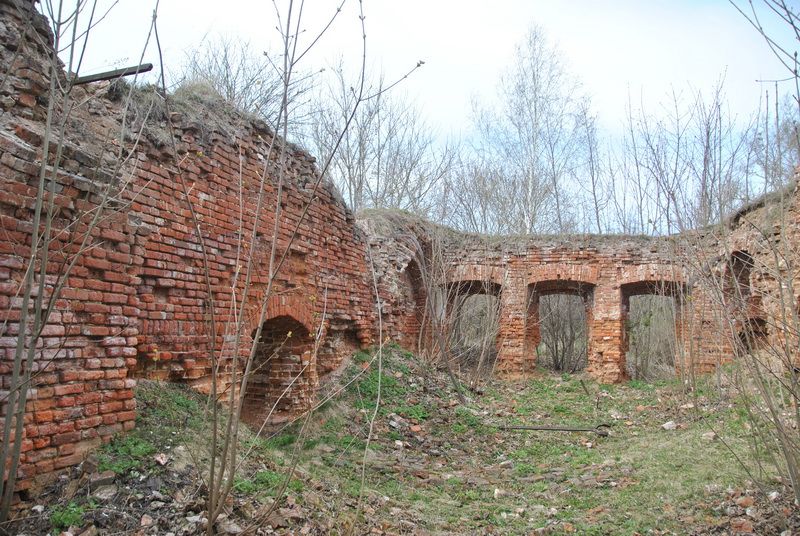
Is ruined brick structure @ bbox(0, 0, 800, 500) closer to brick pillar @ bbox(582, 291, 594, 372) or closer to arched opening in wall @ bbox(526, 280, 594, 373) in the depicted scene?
brick pillar @ bbox(582, 291, 594, 372)

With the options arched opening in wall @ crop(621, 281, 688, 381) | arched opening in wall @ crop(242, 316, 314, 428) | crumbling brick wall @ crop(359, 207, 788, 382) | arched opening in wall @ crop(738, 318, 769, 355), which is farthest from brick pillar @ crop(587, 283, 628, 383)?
arched opening in wall @ crop(242, 316, 314, 428)

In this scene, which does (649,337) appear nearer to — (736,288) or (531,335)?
(531,335)

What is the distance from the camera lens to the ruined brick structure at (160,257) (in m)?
3.24

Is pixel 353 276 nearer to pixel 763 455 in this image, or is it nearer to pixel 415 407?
pixel 415 407

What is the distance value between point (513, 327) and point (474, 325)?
0.99m

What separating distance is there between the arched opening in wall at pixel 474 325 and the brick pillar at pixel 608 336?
218cm

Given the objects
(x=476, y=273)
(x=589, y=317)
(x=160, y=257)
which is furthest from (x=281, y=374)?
(x=589, y=317)

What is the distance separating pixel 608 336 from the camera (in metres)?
12.7

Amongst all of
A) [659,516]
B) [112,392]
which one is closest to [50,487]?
[112,392]

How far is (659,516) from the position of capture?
14.6ft

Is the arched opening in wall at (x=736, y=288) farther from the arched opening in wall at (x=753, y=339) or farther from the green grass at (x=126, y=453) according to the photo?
the green grass at (x=126, y=453)

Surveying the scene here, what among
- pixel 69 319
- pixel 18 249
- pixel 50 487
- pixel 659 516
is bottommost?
pixel 659 516

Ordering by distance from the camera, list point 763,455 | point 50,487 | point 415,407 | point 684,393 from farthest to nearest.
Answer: point 684,393 < point 415,407 < point 763,455 < point 50,487

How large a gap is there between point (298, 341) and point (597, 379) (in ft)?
27.3
